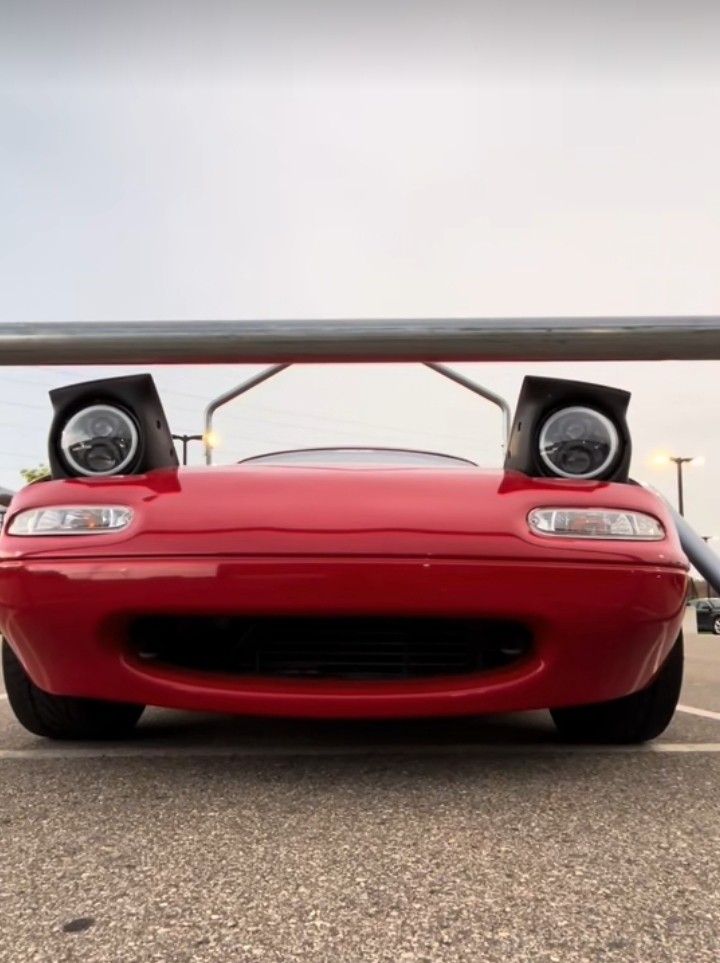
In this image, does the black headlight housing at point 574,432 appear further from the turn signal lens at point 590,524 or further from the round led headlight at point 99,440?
the round led headlight at point 99,440

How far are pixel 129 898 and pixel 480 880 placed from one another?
46 cm

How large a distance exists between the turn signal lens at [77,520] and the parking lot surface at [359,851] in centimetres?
50

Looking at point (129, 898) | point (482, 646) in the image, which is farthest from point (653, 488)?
point (129, 898)

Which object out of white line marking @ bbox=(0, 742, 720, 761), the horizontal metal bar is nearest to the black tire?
white line marking @ bbox=(0, 742, 720, 761)

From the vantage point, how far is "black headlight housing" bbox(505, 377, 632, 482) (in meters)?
1.89

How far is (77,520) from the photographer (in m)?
1.71

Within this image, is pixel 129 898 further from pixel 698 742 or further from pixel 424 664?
pixel 698 742

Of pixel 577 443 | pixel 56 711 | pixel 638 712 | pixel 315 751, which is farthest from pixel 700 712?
pixel 56 711

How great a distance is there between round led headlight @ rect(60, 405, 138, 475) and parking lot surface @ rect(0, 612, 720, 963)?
0.66m

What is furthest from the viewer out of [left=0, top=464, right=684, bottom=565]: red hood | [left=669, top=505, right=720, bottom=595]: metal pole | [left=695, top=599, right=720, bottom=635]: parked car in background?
[left=695, top=599, right=720, bottom=635]: parked car in background

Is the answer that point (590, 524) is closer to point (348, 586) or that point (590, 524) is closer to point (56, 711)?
point (348, 586)

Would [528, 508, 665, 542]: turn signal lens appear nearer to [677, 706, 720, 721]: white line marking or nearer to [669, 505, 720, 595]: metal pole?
[669, 505, 720, 595]: metal pole

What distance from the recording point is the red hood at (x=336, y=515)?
163 centimetres

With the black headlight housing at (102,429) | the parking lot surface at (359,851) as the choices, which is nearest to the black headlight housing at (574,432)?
the parking lot surface at (359,851)
